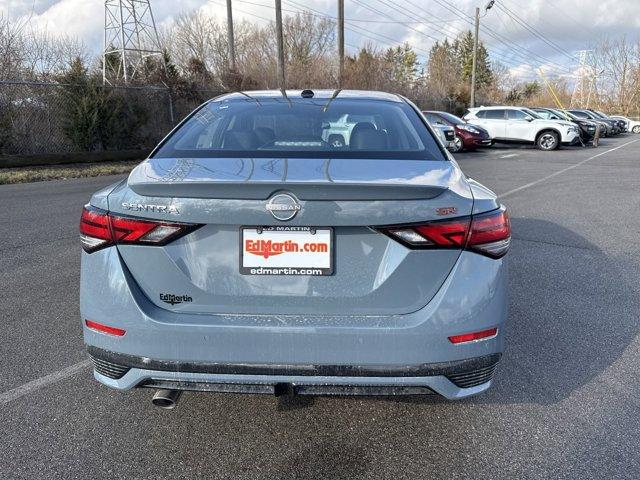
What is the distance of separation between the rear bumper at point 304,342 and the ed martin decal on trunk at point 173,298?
1.9 inches

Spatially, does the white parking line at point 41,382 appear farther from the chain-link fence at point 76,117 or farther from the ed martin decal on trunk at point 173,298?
the chain-link fence at point 76,117

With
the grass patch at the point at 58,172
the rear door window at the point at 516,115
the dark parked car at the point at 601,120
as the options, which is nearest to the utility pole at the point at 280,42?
the grass patch at the point at 58,172

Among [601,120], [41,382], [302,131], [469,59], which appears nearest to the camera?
[41,382]

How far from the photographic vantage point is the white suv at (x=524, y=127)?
76.8 feet

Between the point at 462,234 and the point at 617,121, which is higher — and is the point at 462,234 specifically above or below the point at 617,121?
above

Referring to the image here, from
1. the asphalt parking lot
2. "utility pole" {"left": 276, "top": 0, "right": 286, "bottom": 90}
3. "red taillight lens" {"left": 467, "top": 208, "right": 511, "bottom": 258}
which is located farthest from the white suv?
"red taillight lens" {"left": 467, "top": 208, "right": 511, "bottom": 258}

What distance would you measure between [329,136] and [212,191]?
1.15 meters

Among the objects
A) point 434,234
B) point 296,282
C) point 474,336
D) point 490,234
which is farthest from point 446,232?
point 296,282

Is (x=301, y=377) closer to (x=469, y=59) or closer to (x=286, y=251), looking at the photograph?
(x=286, y=251)

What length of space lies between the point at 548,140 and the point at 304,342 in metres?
24.1

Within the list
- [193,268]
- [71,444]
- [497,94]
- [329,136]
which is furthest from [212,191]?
[497,94]

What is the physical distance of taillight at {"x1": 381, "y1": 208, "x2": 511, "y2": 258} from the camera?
7.08 feet

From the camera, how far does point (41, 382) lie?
10.0 ft

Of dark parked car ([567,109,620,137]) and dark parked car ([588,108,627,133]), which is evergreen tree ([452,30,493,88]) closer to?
dark parked car ([588,108,627,133])
